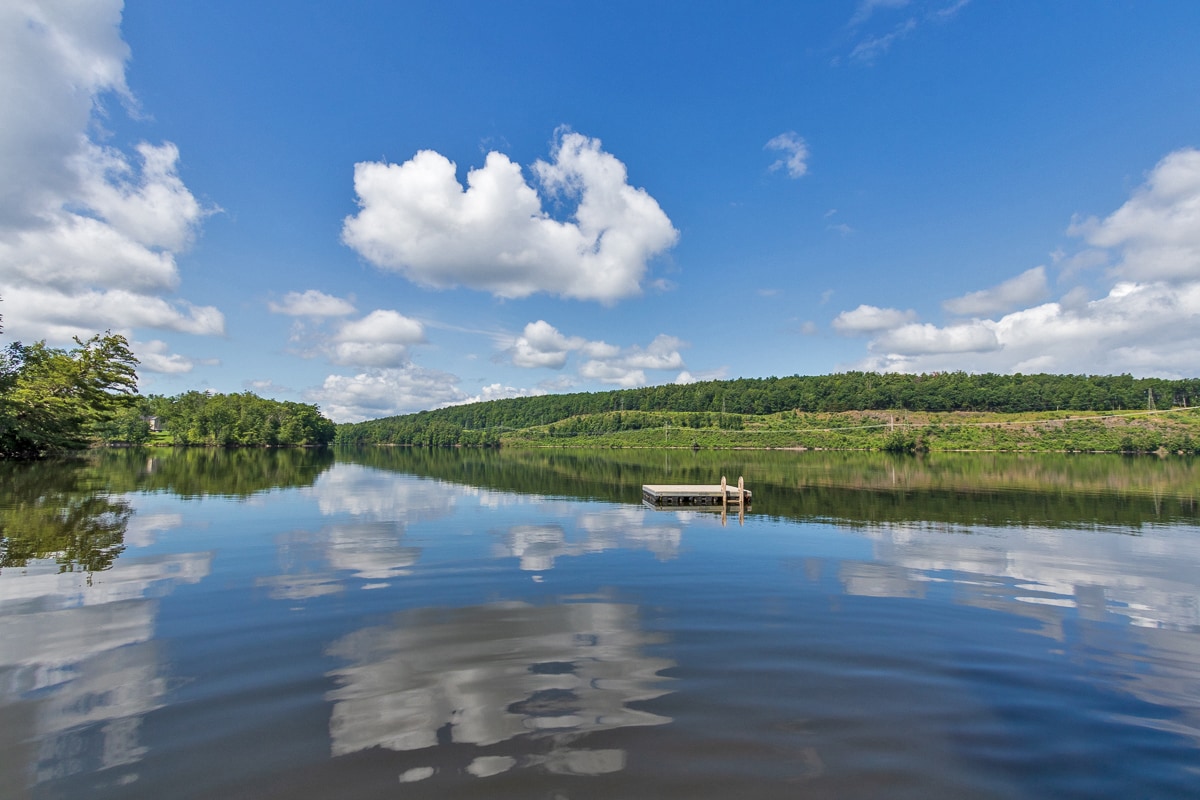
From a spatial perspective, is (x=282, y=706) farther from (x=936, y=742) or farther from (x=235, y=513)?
(x=235, y=513)

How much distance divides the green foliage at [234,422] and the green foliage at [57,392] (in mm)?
76998

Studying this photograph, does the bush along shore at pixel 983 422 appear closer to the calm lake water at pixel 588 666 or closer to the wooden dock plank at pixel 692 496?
the wooden dock plank at pixel 692 496

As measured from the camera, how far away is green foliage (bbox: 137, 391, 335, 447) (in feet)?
460

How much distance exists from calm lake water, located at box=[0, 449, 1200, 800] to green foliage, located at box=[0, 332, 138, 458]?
146ft

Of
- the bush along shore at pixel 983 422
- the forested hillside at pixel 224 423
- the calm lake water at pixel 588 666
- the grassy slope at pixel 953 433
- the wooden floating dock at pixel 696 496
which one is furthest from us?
the forested hillside at pixel 224 423

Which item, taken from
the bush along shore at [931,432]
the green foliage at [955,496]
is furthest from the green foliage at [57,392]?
the bush along shore at [931,432]

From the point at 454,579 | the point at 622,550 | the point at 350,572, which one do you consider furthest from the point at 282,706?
the point at 622,550

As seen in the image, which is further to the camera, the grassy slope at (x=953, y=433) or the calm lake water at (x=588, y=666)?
the grassy slope at (x=953, y=433)

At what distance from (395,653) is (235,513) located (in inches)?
882

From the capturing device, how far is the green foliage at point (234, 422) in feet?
460

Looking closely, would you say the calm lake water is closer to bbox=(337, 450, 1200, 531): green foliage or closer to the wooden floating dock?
bbox=(337, 450, 1200, 531): green foliage

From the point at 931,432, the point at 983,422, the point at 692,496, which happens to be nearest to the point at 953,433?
the point at 931,432

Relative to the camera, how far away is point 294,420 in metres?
154

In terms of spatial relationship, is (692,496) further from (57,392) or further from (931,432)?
(931,432)
